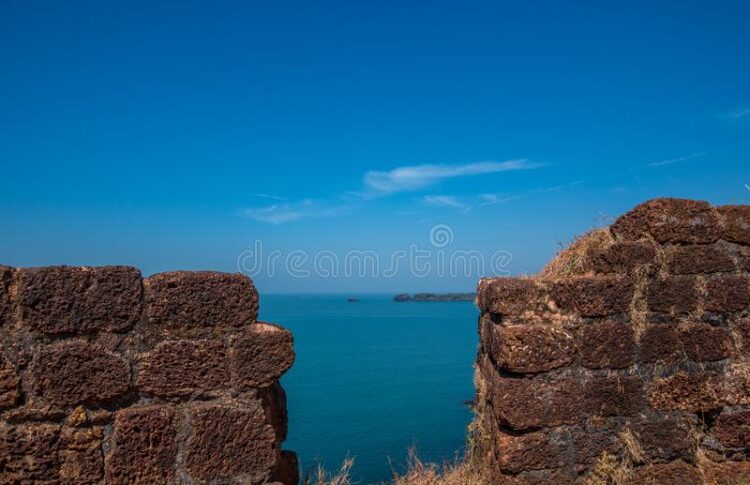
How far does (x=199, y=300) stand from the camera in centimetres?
290

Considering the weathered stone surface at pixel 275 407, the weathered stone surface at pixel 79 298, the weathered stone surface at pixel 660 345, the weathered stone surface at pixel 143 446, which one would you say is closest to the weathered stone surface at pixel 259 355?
the weathered stone surface at pixel 275 407

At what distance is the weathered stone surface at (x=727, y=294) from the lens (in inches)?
162

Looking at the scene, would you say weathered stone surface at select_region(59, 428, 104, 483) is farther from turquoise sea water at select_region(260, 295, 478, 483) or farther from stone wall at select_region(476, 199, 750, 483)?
turquoise sea water at select_region(260, 295, 478, 483)

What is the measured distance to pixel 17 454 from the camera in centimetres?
262

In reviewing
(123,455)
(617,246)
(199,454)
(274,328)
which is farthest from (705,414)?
(123,455)

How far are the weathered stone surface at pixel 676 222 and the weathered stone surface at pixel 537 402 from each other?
1.29 m

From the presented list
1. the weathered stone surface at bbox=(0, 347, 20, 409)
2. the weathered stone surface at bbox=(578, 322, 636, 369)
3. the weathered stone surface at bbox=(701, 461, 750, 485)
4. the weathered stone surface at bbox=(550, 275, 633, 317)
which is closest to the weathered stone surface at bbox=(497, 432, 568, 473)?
the weathered stone surface at bbox=(578, 322, 636, 369)

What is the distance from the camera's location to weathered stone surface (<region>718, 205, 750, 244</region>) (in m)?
4.17

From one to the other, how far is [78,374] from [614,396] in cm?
348

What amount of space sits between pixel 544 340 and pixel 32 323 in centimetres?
312

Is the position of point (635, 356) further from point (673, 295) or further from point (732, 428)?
point (732, 428)

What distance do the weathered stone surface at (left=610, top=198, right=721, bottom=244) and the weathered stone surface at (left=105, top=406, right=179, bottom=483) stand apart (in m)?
3.49

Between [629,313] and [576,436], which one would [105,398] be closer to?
[576,436]

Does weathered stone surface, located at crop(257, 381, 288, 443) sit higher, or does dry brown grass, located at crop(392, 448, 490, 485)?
weathered stone surface, located at crop(257, 381, 288, 443)
